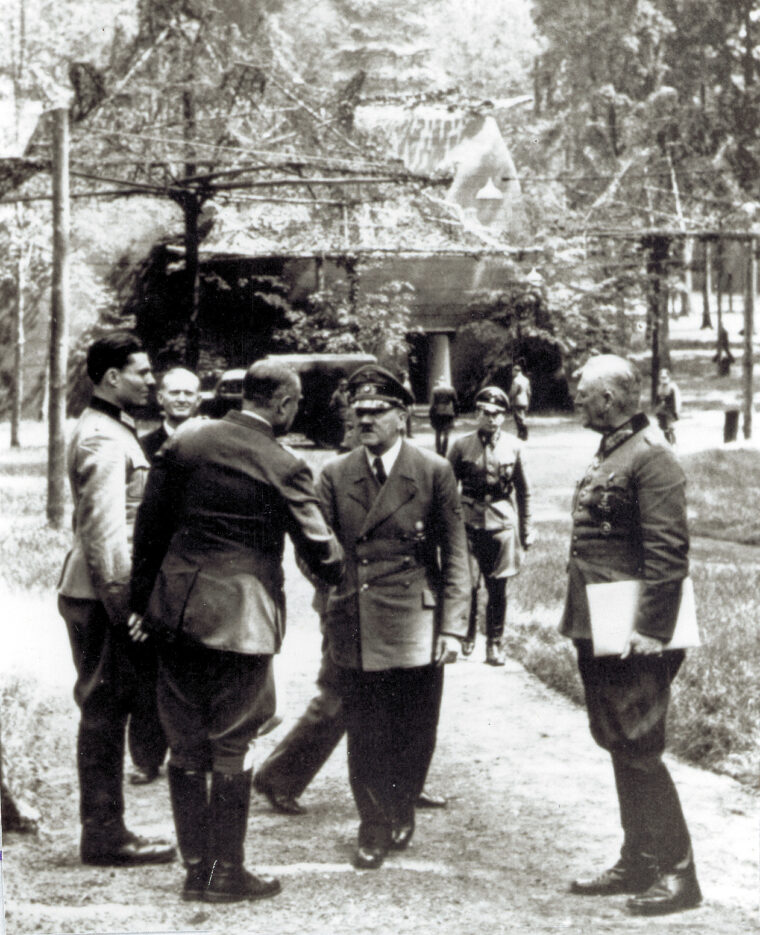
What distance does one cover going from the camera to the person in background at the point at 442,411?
4.75 meters

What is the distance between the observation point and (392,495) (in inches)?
153

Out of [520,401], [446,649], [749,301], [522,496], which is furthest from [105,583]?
[749,301]

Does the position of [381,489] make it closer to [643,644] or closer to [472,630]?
[643,644]

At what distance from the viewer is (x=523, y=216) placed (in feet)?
16.8

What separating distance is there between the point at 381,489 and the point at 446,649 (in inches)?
23.1

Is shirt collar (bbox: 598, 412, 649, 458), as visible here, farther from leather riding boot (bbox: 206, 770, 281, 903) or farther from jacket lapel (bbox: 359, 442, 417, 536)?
leather riding boot (bbox: 206, 770, 281, 903)

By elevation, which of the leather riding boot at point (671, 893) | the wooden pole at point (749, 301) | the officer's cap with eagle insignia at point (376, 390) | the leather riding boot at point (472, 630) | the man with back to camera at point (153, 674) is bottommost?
the leather riding boot at point (671, 893)

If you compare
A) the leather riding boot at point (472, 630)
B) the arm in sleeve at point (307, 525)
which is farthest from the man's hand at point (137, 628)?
the leather riding boot at point (472, 630)

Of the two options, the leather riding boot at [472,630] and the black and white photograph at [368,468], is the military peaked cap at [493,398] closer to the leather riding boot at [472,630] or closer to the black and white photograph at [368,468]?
the black and white photograph at [368,468]

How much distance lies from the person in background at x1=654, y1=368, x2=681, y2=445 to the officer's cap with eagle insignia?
4.44 ft

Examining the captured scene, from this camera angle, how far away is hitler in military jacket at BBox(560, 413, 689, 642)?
347cm

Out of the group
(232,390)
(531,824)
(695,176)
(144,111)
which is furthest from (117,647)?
(695,176)

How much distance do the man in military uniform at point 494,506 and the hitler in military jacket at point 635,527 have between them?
171 centimetres

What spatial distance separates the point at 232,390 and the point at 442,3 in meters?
1.89
